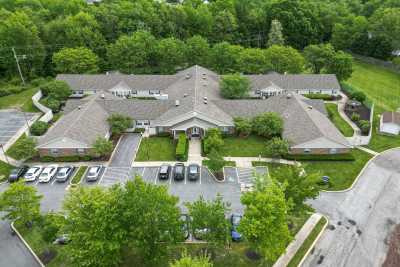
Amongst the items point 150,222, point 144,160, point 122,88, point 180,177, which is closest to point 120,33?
point 122,88

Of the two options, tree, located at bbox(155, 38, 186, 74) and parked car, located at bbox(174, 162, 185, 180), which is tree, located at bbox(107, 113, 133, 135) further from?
tree, located at bbox(155, 38, 186, 74)

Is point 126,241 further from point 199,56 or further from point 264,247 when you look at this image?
point 199,56

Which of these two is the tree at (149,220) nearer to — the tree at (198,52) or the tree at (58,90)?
the tree at (58,90)

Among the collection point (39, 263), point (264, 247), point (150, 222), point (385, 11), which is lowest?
point (39, 263)

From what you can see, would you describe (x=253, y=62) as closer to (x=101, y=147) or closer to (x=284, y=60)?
(x=284, y=60)

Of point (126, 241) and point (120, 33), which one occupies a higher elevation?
point (120, 33)
